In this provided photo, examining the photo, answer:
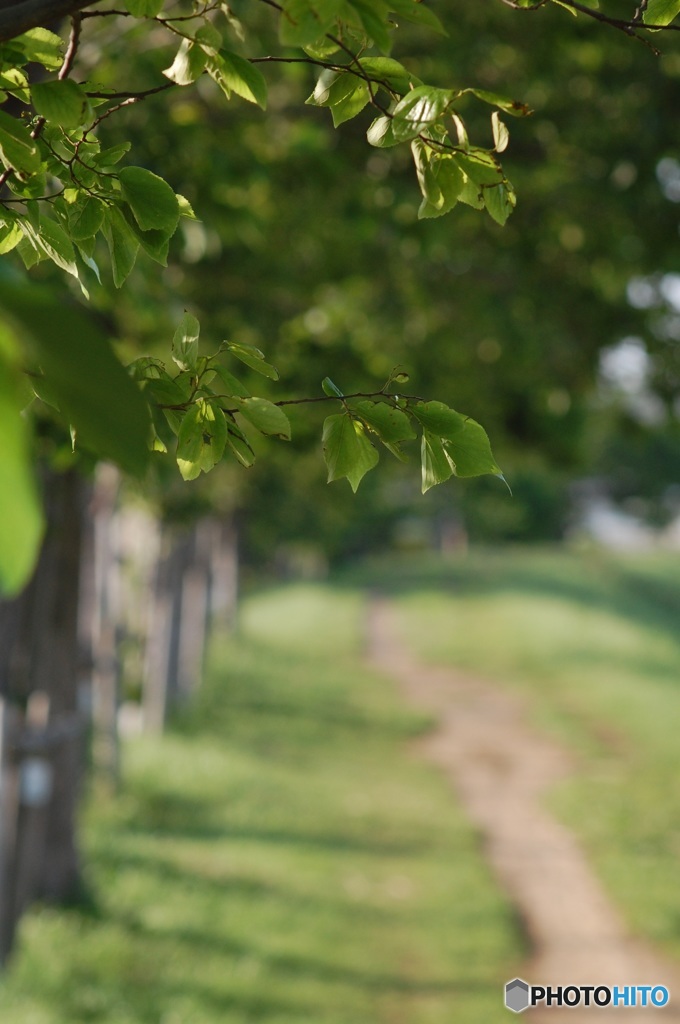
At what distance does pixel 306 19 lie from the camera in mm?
1087

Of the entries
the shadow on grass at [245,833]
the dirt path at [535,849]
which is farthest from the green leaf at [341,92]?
the shadow on grass at [245,833]

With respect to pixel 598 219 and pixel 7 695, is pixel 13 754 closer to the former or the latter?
pixel 7 695

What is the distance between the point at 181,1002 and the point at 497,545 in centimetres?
Answer: 3452

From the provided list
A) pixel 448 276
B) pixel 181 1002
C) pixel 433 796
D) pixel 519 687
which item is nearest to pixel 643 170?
pixel 448 276

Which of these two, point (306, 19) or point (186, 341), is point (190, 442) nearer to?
point (186, 341)

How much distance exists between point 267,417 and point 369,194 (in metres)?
4.33

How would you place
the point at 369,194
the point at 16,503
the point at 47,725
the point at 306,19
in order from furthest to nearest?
the point at 47,725
the point at 369,194
the point at 306,19
the point at 16,503

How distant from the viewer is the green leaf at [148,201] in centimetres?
144

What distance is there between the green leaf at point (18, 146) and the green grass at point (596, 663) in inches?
278

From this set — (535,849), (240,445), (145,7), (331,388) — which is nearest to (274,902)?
(535,849)

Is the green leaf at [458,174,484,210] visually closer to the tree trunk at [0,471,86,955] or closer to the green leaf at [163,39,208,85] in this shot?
the green leaf at [163,39,208,85]

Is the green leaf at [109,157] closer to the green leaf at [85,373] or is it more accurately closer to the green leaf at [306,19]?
the green leaf at [306,19]
